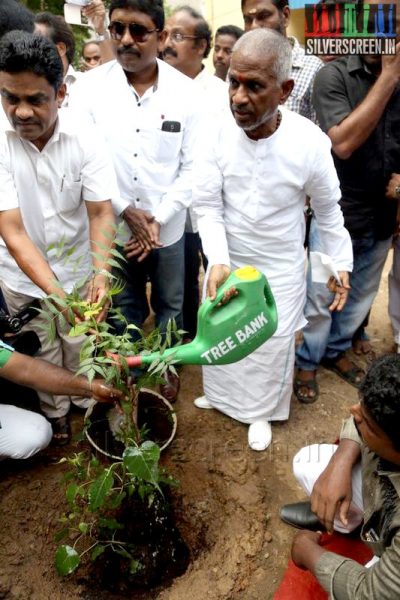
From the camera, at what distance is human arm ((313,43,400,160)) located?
2328 millimetres

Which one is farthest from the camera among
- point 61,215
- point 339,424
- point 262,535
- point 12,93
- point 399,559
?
point 339,424

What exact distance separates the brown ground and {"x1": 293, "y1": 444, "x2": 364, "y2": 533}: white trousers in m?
0.30

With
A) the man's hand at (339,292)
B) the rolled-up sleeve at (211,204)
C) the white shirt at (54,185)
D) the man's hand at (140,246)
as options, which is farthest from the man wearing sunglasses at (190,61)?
the man's hand at (339,292)

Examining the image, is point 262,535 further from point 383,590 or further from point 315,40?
point 315,40

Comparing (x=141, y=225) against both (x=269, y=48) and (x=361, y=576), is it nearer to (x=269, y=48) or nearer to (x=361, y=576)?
(x=269, y=48)

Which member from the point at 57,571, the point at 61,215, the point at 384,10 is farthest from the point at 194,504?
the point at 384,10

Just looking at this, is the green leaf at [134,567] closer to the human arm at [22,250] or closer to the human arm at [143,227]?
the human arm at [22,250]

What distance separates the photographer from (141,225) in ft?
8.45

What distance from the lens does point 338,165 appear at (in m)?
2.67

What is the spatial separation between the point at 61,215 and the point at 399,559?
180 cm

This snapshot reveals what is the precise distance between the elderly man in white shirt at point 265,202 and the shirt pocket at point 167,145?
34 cm

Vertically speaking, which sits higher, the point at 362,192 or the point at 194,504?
the point at 362,192

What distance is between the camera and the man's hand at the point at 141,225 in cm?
258

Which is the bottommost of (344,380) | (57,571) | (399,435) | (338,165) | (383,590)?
(344,380)
